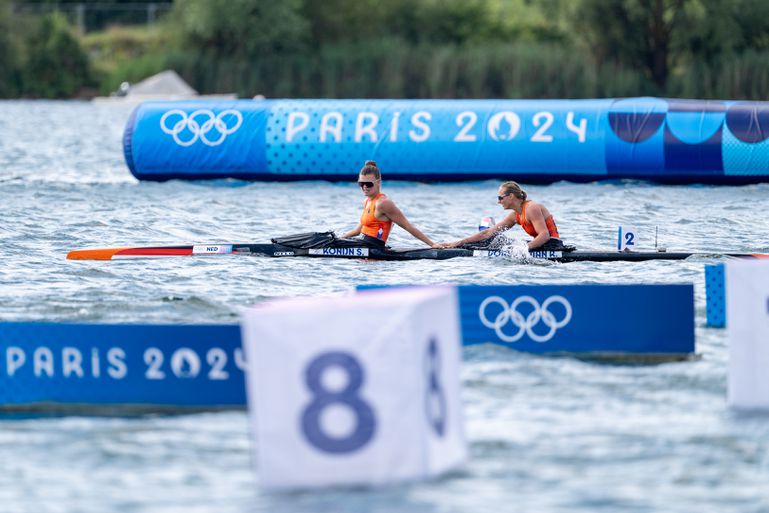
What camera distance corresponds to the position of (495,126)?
26625mm

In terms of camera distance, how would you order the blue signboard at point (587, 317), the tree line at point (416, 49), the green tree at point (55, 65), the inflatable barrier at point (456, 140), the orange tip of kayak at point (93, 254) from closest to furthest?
1. the blue signboard at point (587, 317)
2. the orange tip of kayak at point (93, 254)
3. the inflatable barrier at point (456, 140)
4. the tree line at point (416, 49)
5. the green tree at point (55, 65)

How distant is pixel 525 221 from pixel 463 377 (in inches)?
248

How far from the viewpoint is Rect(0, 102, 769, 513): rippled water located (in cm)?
784

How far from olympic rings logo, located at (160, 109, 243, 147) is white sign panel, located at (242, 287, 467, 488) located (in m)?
20.0

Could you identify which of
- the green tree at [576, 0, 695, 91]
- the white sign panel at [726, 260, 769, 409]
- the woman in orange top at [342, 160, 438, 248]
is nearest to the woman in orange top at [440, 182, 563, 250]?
the woman in orange top at [342, 160, 438, 248]

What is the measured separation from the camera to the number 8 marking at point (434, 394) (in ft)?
24.5

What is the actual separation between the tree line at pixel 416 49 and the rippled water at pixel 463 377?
23.8 metres

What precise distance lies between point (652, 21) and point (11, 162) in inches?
997

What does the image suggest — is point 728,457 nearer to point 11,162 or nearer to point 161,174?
point 161,174

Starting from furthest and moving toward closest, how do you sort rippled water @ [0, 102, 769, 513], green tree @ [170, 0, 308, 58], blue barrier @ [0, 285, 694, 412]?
green tree @ [170, 0, 308, 58], blue barrier @ [0, 285, 694, 412], rippled water @ [0, 102, 769, 513]

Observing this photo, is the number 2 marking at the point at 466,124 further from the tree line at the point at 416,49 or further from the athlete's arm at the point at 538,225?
the tree line at the point at 416,49

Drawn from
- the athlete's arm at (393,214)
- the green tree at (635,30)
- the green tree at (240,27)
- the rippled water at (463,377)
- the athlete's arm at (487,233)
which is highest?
the green tree at (240,27)

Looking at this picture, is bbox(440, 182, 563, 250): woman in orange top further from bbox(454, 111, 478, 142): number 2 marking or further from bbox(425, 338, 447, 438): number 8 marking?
bbox(454, 111, 478, 142): number 2 marking

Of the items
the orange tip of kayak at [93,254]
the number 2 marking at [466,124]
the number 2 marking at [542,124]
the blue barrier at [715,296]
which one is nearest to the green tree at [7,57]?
the number 2 marking at [466,124]
